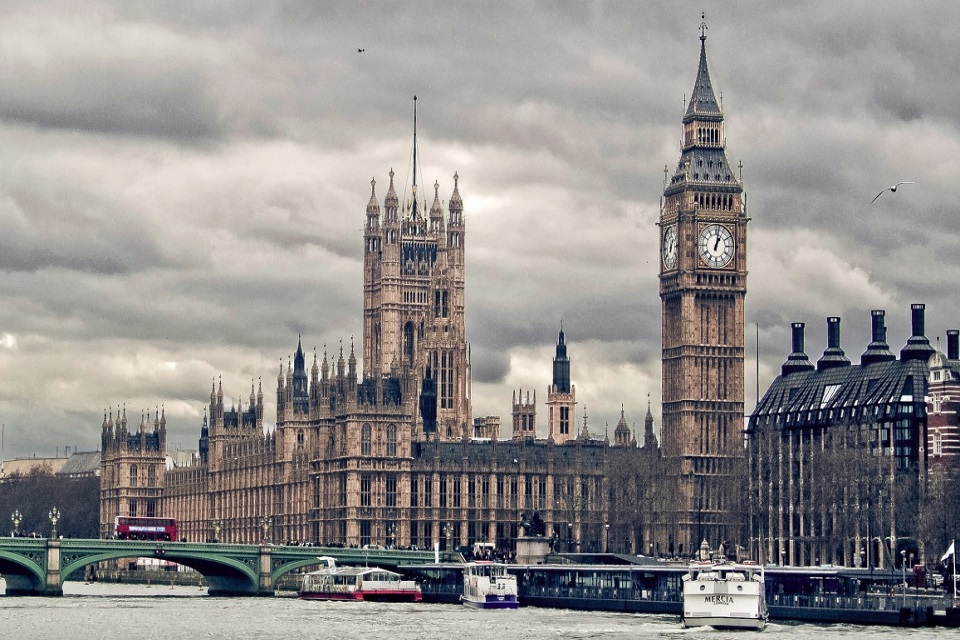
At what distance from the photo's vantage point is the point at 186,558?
169 meters

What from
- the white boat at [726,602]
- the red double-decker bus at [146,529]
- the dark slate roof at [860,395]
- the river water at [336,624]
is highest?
the dark slate roof at [860,395]

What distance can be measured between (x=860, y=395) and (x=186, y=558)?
51743 mm

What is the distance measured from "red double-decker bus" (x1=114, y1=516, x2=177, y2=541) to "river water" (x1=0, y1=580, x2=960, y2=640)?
17.6 meters

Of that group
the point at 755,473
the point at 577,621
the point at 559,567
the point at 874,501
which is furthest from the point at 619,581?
the point at 755,473

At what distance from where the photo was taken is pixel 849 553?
179875 millimetres

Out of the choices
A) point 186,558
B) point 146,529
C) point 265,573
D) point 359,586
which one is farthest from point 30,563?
point 359,586

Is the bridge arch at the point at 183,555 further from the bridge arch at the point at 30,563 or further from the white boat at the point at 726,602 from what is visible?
the white boat at the point at 726,602

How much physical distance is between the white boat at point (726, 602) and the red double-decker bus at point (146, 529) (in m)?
63.3

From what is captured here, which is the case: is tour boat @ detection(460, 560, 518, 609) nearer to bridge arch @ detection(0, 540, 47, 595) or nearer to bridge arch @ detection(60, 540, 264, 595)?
bridge arch @ detection(60, 540, 264, 595)

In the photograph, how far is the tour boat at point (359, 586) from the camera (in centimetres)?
16512

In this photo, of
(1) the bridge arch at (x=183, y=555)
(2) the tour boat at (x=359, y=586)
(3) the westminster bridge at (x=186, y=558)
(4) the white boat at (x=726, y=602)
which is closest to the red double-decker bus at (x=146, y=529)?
(3) the westminster bridge at (x=186, y=558)

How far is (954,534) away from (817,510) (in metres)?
23.6

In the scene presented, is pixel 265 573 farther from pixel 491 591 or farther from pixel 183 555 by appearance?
pixel 491 591

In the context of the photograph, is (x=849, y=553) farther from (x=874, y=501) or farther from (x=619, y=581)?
(x=619, y=581)
